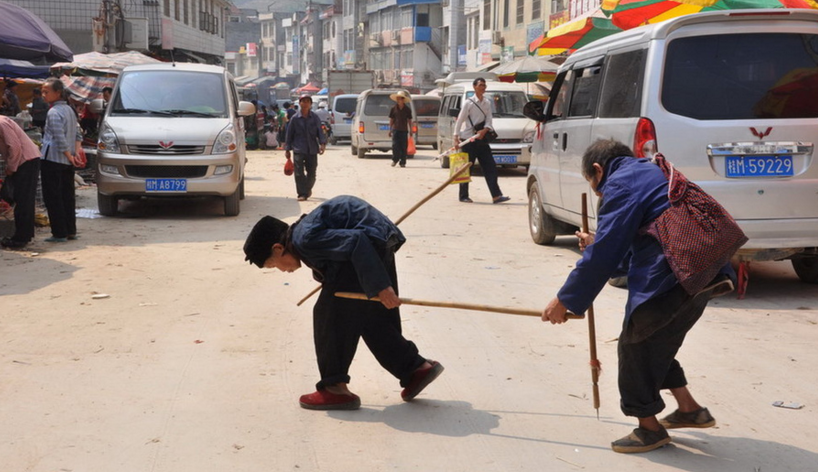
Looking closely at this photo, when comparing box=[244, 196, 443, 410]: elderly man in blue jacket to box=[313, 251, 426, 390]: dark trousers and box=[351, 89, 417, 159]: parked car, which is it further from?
box=[351, 89, 417, 159]: parked car

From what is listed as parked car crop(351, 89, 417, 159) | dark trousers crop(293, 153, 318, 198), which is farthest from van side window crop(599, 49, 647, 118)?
parked car crop(351, 89, 417, 159)

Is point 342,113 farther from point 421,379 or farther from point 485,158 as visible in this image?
point 421,379

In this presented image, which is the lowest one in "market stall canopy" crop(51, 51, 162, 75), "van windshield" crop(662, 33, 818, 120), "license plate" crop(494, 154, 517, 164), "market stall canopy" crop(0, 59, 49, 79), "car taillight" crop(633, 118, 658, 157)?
"license plate" crop(494, 154, 517, 164)

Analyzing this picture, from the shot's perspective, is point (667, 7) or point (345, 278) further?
point (667, 7)

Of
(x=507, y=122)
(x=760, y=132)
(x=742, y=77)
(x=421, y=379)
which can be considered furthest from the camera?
(x=507, y=122)

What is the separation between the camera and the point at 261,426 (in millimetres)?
4637

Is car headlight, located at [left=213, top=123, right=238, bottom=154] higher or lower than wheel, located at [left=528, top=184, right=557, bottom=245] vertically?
higher

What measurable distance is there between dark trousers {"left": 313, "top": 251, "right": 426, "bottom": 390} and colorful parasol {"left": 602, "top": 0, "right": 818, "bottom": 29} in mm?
7668

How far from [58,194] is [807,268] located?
7493 mm

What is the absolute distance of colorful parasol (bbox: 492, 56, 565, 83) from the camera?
81.1ft

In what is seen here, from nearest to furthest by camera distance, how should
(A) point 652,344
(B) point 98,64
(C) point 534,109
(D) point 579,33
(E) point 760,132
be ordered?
(A) point 652,344, (E) point 760,132, (C) point 534,109, (D) point 579,33, (B) point 98,64

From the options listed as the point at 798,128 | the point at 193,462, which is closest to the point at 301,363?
the point at 193,462

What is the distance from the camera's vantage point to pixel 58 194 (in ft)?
34.6

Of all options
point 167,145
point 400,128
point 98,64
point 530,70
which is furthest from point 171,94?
point 530,70
